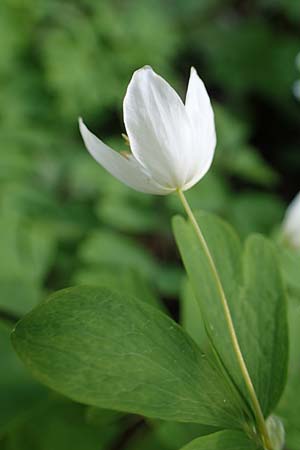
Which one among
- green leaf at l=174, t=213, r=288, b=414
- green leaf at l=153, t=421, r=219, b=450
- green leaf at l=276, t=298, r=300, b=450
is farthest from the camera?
green leaf at l=153, t=421, r=219, b=450

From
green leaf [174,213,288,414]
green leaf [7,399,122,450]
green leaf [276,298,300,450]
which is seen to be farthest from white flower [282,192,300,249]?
green leaf [7,399,122,450]

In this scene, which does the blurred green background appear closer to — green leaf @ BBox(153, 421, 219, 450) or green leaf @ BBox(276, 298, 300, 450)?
green leaf @ BBox(153, 421, 219, 450)

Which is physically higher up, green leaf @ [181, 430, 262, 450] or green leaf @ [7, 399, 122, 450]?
green leaf @ [181, 430, 262, 450]

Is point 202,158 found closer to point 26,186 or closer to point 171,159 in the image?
point 171,159

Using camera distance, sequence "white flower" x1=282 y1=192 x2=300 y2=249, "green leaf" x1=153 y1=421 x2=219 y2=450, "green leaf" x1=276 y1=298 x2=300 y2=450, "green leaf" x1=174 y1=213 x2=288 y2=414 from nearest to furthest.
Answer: "green leaf" x1=174 y1=213 x2=288 y2=414
"green leaf" x1=276 y1=298 x2=300 y2=450
"green leaf" x1=153 y1=421 x2=219 y2=450
"white flower" x1=282 y1=192 x2=300 y2=249

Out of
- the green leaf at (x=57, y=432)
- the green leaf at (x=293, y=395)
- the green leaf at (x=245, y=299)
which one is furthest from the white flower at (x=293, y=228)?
the green leaf at (x=57, y=432)

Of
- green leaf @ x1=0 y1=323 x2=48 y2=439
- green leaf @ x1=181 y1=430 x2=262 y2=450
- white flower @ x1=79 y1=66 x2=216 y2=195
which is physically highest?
white flower @ x1=79 y1=66 x2=216 y2=195
